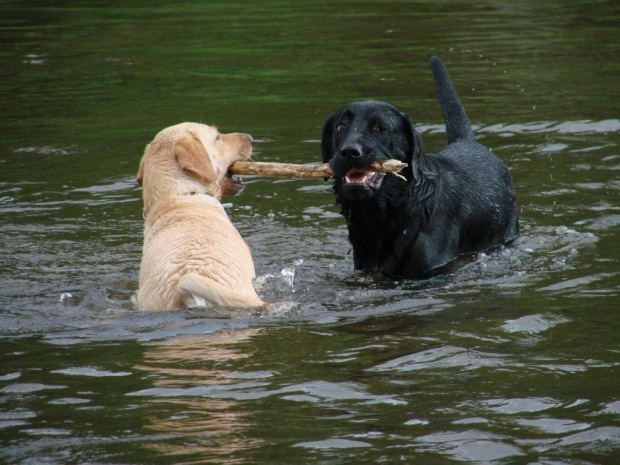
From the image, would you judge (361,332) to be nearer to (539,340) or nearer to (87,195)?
(539,340)

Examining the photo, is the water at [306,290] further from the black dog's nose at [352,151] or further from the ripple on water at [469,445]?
the black dog's nose at [352,151]

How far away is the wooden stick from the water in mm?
802

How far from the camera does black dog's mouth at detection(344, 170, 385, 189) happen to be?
275 inches

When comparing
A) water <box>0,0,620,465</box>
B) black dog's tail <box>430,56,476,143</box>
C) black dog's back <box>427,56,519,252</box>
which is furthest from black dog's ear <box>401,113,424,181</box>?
black dog's tail <box>430,56,476,143</box>

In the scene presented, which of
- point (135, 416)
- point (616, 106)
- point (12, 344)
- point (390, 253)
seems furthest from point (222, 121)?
point (135, 416)

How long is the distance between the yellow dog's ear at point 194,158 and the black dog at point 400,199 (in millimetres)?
890

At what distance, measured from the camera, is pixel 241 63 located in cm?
1616

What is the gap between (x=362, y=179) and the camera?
7.04 m

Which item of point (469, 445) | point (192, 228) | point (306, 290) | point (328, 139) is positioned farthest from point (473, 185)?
point (469, 445)

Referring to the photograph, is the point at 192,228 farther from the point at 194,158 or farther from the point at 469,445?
the point at 469,445

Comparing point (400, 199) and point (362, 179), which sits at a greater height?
point (362, 179)

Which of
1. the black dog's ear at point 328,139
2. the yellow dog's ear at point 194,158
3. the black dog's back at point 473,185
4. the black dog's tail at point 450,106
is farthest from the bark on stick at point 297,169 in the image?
the black dog's tail at point 450,106

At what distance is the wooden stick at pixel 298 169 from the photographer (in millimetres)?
6961

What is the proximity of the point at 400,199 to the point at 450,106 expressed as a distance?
170 centimetres
